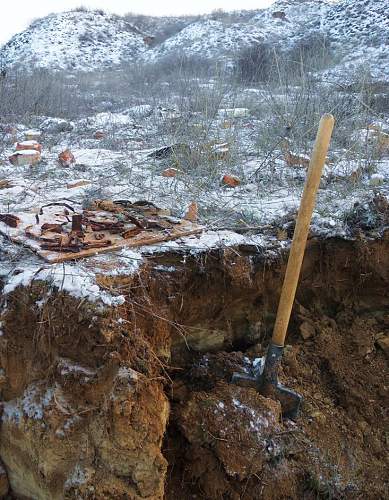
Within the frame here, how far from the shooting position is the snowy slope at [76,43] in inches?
875

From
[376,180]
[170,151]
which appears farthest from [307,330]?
[170,151]

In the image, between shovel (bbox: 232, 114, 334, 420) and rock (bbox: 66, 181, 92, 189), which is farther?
rock (bbox: 66, 181, 92, 189)

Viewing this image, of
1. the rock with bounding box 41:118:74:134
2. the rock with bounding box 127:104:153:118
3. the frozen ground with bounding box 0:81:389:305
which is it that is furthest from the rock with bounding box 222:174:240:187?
the rock with bounding box 127:104:153:118

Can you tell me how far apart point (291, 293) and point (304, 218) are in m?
0.38

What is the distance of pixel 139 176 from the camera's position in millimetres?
4230

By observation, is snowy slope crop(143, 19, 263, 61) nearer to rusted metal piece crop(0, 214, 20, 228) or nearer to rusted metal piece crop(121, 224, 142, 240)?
rusted metal piece crop(0, 214, 20, 228)

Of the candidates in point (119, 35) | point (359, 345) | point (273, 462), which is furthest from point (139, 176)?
point (119, 35)

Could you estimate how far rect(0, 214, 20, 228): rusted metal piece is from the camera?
8.80 ft

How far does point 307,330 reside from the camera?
2812 mm

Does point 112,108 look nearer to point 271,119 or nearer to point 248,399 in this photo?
point 271,119

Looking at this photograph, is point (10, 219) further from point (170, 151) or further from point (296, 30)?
point (296, 30)

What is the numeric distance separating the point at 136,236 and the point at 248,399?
3.57 feet

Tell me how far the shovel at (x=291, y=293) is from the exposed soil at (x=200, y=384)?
0.10m

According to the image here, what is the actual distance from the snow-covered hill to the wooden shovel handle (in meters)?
17.2
